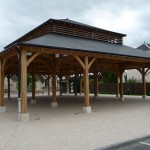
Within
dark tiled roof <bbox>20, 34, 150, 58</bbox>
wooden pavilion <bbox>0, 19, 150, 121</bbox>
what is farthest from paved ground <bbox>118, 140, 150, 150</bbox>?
dark tiled roof <bbox>20, 34, 150, 58</bbox>

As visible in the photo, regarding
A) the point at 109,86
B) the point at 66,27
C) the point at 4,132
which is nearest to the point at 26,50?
the point at 4,132

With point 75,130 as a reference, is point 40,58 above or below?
above

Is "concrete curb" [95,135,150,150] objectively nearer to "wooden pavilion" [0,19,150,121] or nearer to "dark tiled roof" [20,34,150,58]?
"wooden pavilion" [0,19,150,121]

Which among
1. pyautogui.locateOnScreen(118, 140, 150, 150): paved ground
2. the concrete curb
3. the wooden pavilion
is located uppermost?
the wooden pavilion

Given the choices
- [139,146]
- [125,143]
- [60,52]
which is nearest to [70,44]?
[60,52]

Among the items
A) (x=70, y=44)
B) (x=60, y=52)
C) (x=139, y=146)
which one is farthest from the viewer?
(x=70, y=44)

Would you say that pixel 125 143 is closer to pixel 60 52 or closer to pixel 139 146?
pixel 139 146

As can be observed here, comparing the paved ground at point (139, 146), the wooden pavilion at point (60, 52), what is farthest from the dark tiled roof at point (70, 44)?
the paved ground at point (139, 146)

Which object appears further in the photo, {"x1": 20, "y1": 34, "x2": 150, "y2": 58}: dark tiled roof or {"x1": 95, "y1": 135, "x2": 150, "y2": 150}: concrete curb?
{"x1": 20, "y1": 34, "x2": 150, "y2": 58}: dark tiled roof

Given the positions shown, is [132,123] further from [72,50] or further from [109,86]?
[109,86]

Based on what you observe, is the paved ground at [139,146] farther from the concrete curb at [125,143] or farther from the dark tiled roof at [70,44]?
the dark tiled roof at [70,44]

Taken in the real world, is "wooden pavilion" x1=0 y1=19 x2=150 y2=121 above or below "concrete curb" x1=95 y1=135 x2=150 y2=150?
above

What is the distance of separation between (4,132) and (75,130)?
7.96 ft

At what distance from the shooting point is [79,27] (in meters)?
20.5
